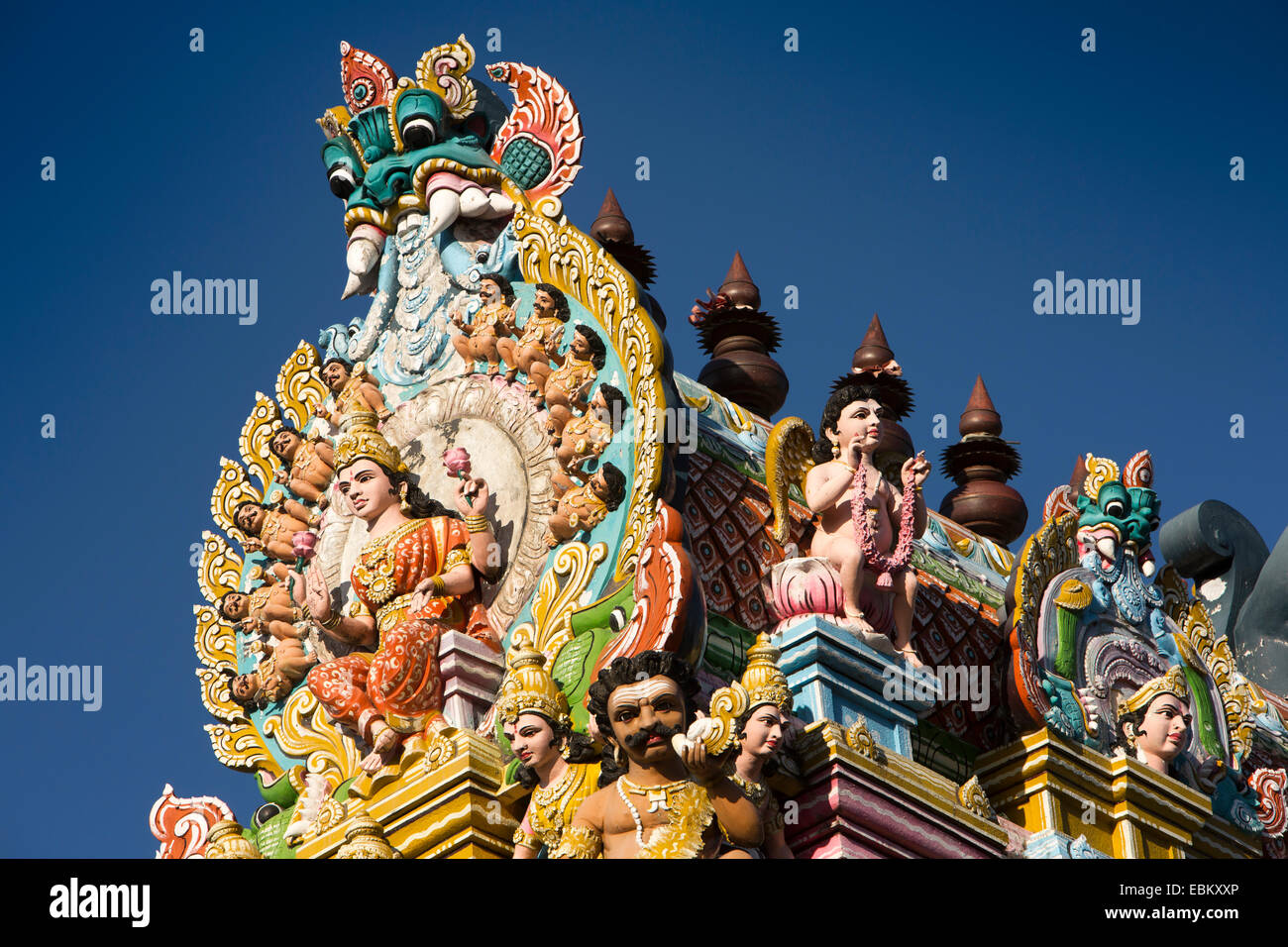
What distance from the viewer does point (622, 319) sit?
49.2ft

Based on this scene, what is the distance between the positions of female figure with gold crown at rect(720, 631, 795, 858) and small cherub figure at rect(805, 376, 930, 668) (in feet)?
4.38

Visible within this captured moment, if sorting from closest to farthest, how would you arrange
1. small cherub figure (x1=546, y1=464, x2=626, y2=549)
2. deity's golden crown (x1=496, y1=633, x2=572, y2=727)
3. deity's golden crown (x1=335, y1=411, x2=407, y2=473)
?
deity's golden crown (x1=496, y1=633, x2=572, y2=727), small cherub figure (x1=546, y1=464, x2=626, y2=549), deity's golden crown (x1=335, y1=411, x2=407, y2=473)

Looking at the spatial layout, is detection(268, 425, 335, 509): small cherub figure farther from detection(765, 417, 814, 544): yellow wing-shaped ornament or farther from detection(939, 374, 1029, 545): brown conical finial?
detection(939, 374, 1029, 545): brown conical finial

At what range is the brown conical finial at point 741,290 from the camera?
65.8 feet

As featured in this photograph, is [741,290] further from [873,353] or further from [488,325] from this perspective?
[488,325]

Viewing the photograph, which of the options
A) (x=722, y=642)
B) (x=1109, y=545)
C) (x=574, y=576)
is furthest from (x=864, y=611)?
(x=1109, y=545)

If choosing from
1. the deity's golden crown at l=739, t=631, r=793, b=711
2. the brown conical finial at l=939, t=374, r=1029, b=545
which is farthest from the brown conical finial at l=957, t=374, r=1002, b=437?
the deity's golden crown at l=739, t=631, r=793, b=711

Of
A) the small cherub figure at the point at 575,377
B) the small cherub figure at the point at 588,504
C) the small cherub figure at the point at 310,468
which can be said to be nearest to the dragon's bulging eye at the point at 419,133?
the small cherub figure at the point at 310,468

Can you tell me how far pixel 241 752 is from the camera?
A: 53.6ft

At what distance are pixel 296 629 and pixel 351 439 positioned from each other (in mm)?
1549

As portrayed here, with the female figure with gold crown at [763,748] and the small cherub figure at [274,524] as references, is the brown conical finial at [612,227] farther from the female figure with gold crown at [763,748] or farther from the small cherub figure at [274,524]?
the female figure with gold crown at [763,748]

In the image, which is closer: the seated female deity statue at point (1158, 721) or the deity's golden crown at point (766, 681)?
the deity's golden crown at point (766, 681)

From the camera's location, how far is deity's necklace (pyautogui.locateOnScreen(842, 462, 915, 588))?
14.6 metres

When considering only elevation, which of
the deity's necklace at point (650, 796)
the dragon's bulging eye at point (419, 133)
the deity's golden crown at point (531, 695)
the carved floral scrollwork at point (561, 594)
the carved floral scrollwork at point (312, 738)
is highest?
the dragon's bulging eye at point (419, 133)
